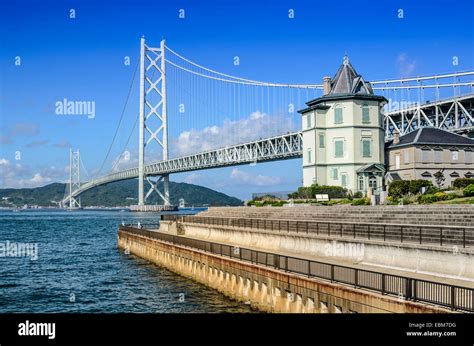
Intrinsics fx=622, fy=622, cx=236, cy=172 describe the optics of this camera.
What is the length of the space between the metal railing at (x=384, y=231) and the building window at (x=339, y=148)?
19575 mm

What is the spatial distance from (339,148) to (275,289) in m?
34.5

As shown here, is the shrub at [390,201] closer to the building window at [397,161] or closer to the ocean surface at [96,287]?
the building window at [397,161]

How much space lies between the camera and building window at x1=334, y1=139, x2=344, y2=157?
186ft

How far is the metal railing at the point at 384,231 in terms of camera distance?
21.6 metres

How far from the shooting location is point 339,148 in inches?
2229

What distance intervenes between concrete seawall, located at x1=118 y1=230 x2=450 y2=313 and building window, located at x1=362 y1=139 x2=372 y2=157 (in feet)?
76.3

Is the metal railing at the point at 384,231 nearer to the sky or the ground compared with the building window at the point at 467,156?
nearer to the ground

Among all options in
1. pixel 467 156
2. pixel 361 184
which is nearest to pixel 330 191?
pixel 361 184

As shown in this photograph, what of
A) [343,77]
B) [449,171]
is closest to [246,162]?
[343,77]

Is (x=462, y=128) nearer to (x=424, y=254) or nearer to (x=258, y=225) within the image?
(x=258, y=225)

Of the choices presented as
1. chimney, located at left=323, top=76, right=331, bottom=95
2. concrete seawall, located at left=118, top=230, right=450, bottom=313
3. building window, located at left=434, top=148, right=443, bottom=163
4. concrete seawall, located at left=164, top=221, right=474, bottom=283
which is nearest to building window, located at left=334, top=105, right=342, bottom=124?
chimney, located at left=323, top=76, right=331, bottom=95

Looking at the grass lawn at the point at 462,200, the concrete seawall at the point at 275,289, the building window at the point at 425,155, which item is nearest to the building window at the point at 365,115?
the building window at the point at 425,155

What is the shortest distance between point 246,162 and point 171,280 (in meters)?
68.3
